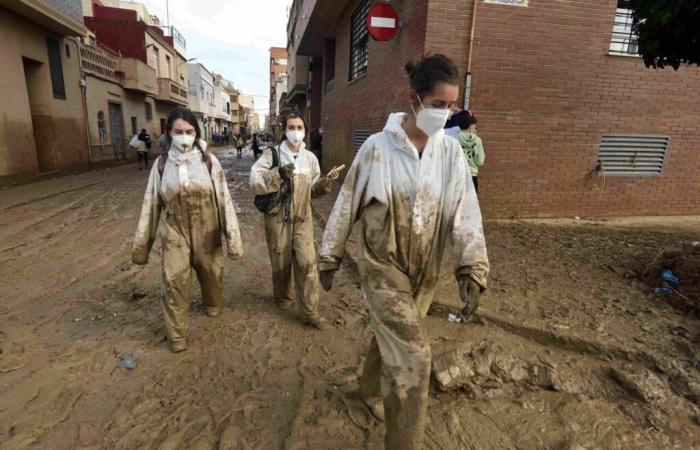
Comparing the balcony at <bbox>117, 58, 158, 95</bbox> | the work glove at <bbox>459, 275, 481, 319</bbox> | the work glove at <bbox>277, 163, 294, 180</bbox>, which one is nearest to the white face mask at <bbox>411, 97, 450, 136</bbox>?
the work glove at <bbox>459, 275, 481, 319</bbox>

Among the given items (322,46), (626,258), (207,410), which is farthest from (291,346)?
(322,46)

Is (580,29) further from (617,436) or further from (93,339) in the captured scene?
(93,339)

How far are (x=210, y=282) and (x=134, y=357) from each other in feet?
2.76

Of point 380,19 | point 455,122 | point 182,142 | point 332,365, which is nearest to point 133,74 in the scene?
point 380,19

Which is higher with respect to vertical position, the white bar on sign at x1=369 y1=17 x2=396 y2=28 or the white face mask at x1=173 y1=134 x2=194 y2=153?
the white bar on sign at x1=369 y1=17 x2=396 y2=28

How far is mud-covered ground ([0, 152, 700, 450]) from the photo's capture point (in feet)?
8.29

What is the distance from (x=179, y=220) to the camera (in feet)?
11.2

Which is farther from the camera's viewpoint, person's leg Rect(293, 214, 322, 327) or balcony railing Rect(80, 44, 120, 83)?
balcony railing Rect(80, 44, 120, 83)

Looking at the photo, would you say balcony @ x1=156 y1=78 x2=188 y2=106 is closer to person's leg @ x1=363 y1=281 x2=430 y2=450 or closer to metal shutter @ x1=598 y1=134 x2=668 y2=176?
metal shutter @ x1=598 y1=134 x2=668 y2=176

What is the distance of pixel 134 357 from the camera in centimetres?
333

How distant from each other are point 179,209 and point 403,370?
2328 mm

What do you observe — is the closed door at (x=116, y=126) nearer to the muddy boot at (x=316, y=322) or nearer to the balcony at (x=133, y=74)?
the balcony at (x=133, y=74)

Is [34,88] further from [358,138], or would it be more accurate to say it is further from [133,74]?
[358,138]

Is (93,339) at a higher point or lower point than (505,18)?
lower
